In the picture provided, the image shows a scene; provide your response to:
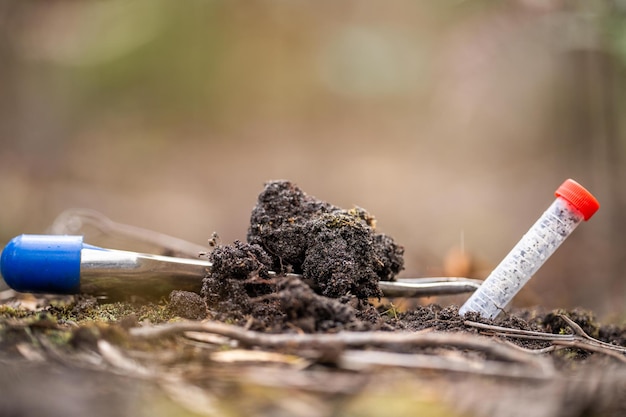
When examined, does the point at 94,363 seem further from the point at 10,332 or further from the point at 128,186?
the point at 128,186

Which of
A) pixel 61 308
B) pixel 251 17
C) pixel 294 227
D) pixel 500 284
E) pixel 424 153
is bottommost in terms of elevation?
pixel 61 308

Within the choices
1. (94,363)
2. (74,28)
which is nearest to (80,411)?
(94,363)

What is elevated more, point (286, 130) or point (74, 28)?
point (74, 28)

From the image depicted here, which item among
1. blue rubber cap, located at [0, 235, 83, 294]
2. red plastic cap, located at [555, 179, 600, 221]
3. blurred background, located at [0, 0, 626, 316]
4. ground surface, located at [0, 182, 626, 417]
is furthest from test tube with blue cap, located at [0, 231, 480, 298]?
blurred background, located at [0, 0, 626, 316]

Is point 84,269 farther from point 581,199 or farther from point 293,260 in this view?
point 581,199

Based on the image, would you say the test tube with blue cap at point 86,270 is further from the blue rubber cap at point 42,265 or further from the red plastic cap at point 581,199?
the red plastic cap at point 581,199

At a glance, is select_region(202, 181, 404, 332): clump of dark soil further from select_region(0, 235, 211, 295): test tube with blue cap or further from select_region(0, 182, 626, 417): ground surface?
select_region(0, 235, 211, 295): test tube with blue cap
